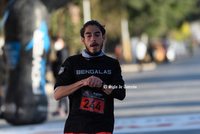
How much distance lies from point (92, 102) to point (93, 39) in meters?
0.57

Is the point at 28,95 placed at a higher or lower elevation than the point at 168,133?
higher

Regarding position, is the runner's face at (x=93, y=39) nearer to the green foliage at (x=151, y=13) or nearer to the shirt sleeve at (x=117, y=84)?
the shirt sleeve at (x=117, y=84)

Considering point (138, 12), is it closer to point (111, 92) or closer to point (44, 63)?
point (44, 63)

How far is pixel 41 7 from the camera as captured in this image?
10.9m

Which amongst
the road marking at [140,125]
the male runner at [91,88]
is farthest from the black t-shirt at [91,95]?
the road marking at [140,125]

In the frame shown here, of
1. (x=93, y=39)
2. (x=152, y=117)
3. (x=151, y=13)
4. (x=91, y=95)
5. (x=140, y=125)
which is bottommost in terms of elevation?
(x=140, y=125)

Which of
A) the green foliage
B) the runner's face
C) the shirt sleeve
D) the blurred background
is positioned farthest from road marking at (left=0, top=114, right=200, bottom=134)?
the green foliage

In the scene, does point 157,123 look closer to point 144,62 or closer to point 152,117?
point 152,117

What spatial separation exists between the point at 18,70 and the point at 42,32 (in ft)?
3.51

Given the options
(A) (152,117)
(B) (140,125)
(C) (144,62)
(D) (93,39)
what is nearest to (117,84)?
(D) (93,39)

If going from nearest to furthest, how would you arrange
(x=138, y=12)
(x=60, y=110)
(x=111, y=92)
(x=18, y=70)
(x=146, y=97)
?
(x=111, y=92) < (x=18, y=70) < (x=60, y=110) < (x=146, y=97) < (x=138, y=12)

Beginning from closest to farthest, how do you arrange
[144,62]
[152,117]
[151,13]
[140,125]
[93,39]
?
[93,39]
[140,125]
[152,117]
[144,62]
[151,13]

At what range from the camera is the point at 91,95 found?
418cm

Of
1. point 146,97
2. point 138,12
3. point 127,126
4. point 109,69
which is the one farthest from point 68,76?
point 138,12
